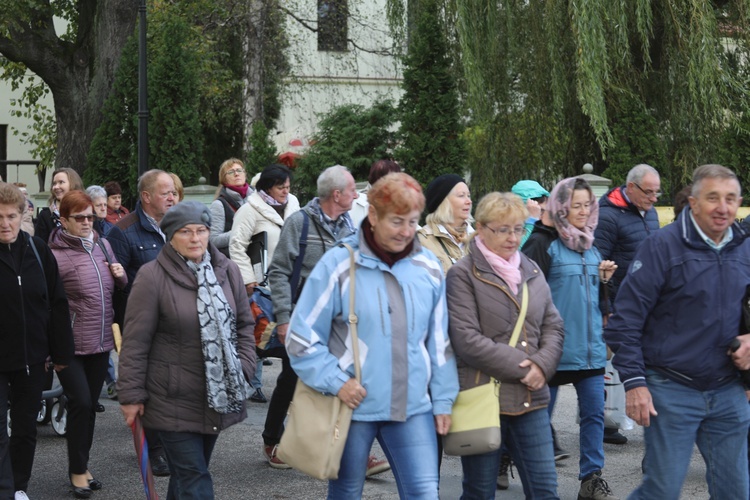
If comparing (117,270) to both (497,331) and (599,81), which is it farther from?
(599,81)

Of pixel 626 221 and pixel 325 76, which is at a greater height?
pixel 325 76

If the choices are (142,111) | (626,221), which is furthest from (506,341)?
(142,111)

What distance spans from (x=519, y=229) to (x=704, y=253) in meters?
0.87

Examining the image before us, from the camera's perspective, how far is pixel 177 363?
5148 millimetres

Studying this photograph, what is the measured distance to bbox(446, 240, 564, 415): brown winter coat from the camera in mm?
4922

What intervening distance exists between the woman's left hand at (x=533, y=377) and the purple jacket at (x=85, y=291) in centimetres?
294

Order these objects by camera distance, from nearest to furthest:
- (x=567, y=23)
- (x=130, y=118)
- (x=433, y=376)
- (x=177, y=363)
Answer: (x=433, y=376) → (x=177, y=363) → (x=567, y=23) → (x=130, y=118)

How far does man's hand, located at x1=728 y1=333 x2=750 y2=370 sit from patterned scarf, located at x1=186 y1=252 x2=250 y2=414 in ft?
7.40

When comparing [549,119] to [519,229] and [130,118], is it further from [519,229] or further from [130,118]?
[519,229]

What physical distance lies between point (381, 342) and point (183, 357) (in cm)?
114

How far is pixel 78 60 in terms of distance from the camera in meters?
20.5

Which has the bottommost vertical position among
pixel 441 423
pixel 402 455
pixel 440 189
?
pixel 402 455

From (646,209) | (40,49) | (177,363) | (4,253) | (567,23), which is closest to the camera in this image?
(177,363)

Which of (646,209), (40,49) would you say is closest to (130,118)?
(40,49)
